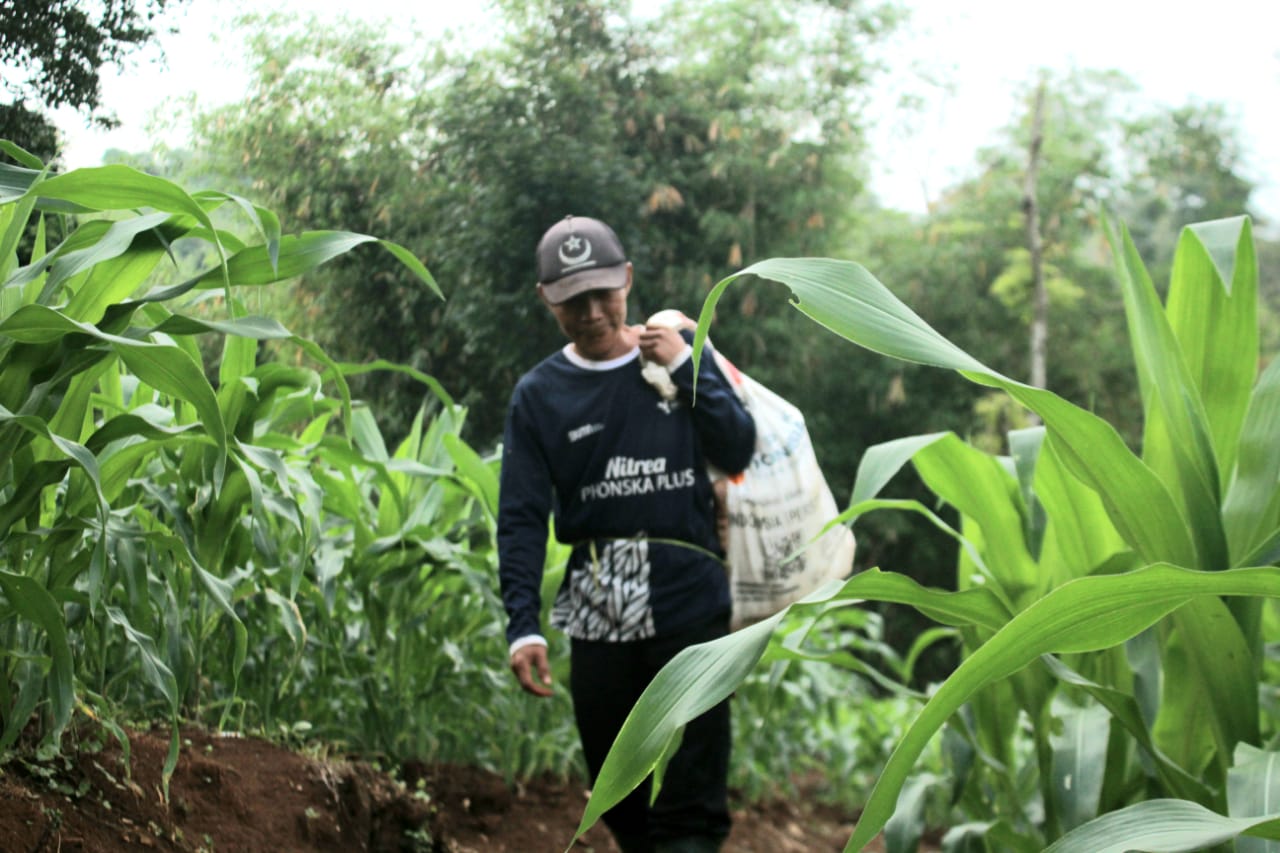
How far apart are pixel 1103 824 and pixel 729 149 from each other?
2733 millimetres

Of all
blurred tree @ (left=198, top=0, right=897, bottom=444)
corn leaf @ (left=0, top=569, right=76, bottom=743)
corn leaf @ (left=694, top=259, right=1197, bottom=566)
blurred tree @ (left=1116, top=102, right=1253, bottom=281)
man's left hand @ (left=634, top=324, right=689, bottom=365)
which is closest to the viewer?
corn leaf @ (left=694, top=259, right=1197, bottom=566)

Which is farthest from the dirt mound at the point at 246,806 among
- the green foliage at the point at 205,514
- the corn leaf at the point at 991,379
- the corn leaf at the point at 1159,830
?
the corn leaf at the point at 1159,830

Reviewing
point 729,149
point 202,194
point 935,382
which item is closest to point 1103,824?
point 202,194

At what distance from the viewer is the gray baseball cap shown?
2.00 metres

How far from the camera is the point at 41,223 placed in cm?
147

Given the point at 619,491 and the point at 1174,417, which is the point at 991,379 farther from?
the point at 619,491

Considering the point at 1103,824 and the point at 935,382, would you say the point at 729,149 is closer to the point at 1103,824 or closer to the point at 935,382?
the point at 1103,824

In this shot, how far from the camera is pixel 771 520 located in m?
2.07

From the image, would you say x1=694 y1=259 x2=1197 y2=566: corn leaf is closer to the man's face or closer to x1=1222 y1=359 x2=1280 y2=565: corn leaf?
x1=1222 y1=359 x2=1280 y2=565: corn leaf

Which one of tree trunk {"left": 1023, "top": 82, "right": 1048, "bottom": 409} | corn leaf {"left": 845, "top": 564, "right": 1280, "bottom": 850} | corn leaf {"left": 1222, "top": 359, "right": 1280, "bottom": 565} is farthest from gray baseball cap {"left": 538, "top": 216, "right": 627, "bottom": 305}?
tree trunk {"left": 1023, "top": 82, "right": 1048, "bottom": 409}

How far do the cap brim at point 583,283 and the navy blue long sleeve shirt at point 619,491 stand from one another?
14cm

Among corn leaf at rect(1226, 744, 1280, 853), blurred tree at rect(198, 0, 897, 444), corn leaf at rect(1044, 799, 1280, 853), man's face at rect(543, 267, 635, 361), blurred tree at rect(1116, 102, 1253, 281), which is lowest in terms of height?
corn leaf at rect(1226, 744, 1280, 853)

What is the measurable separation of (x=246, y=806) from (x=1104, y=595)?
1.14m

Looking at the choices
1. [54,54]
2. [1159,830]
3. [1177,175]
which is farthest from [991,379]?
[1177,175]
